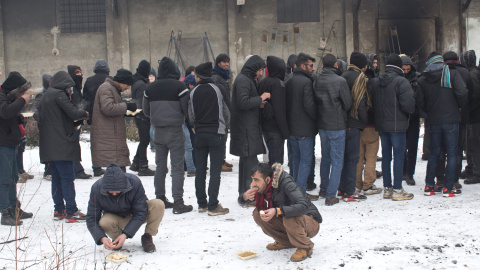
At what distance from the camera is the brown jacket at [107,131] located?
7496 millimetres

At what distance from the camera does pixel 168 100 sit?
7508 millimetres

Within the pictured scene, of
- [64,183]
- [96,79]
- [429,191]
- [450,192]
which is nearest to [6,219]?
[64,183]

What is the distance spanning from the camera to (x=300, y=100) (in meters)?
7.78

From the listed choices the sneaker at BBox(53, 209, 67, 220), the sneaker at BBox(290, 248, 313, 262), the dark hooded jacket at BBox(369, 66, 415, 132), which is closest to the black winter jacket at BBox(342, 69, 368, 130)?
the dark hooded jacket at BBox(369, 66, 415, 132)

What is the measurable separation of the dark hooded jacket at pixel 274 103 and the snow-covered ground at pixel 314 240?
121 cm

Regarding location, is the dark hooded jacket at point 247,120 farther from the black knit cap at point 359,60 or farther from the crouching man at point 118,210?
the crouching man at point 118,210

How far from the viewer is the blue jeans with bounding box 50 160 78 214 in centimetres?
702

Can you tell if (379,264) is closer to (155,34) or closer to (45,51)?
(155,34)

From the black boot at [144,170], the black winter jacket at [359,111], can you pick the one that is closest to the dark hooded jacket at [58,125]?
the black boot at [144,170]

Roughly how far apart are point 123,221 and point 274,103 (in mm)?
2882

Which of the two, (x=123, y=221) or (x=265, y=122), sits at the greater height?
(x=265, y=122)

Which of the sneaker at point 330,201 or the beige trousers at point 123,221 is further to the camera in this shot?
the sneaker at point 330,201

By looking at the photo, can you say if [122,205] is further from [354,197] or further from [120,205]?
[354,197]

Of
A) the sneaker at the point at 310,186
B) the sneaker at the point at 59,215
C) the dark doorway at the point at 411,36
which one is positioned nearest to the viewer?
the sneaker at the point at 59,215
